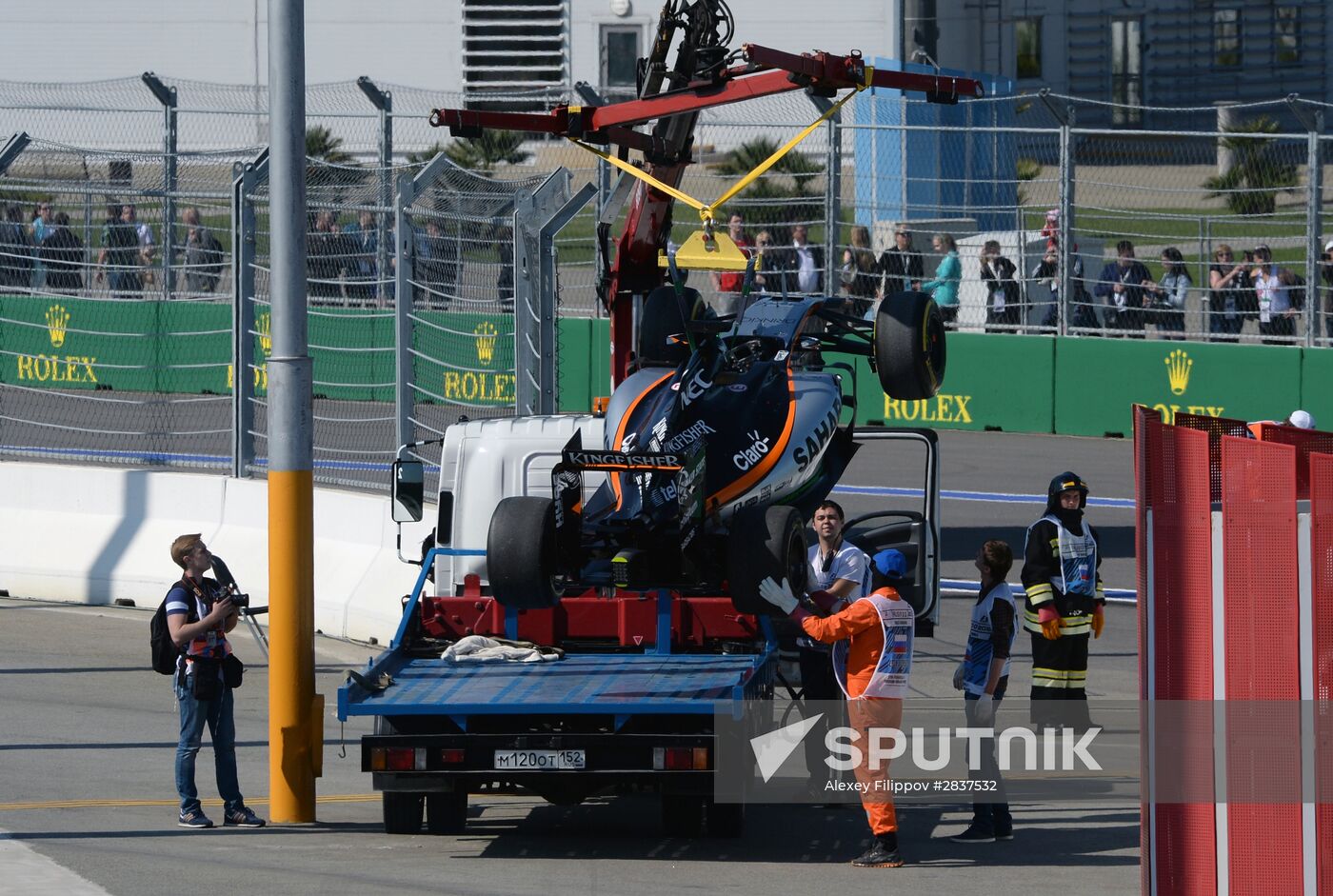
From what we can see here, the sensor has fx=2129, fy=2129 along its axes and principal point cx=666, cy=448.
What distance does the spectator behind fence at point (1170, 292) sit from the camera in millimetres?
22578

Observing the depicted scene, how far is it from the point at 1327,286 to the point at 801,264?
5496 millimetres

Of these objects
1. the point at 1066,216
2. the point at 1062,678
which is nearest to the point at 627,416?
the point at 1062,678

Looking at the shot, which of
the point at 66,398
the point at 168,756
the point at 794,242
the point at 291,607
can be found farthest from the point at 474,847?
the point at 794,242

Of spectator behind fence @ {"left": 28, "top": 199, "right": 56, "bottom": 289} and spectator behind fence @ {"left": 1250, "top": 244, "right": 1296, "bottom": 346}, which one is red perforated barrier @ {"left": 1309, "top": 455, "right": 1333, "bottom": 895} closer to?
spectator behind fence @ {"left": 1250, "top": 244, "right": 1296, "bottom": 346}

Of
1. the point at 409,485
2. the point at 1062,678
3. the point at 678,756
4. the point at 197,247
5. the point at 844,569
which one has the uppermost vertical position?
the point at 197,247

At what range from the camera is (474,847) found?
9.65 meters

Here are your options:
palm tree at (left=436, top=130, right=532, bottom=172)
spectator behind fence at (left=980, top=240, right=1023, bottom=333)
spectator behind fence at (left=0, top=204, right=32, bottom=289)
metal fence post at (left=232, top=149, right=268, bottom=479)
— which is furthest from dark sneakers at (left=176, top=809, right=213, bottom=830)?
palm tree at (left=436, top=130, right=532, bottom=172)

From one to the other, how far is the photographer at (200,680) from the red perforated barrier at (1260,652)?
479 centimetres

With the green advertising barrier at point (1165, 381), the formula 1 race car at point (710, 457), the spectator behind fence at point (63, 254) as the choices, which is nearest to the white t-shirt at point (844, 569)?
the formula 1 race car at point (710, 457)

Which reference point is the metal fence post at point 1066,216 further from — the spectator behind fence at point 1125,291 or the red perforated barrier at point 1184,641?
the red perforated barrier at point 1184,641

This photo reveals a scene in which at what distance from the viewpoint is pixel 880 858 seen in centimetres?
925

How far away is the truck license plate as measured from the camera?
9062 millimetres

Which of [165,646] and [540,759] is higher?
[165,646]

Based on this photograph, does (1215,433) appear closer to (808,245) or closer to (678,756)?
(678,756)
